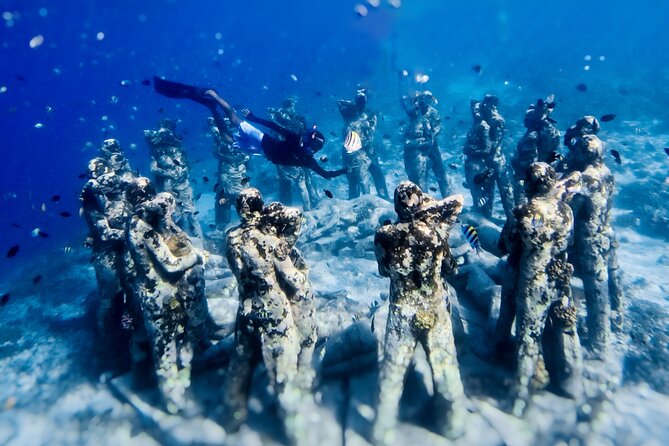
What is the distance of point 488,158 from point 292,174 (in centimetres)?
828

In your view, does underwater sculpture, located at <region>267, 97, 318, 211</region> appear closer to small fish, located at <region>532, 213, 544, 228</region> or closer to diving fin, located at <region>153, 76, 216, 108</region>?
diving fin, located at <region>153, 76, 216, 108</region>

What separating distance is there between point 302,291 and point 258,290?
0.74m

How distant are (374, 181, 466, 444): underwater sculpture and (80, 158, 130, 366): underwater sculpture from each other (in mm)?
5815

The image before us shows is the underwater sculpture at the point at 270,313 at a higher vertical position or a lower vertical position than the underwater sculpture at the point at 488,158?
lower

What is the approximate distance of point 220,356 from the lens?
6.04 meters

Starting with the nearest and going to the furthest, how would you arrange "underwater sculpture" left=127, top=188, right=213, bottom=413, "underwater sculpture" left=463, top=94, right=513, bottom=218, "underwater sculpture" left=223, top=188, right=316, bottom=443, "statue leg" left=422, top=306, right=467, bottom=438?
1. "statue leg" left=422, top=306, right=467, bottom=438
2. "underwater sculpture" left=223, top=188, right=316, bottom=443
3. "underwater sculpture" left=127, top=188, right=213, bottom=413
4. "underwater sculpture" left=463, top=94, right=513, bottom=218

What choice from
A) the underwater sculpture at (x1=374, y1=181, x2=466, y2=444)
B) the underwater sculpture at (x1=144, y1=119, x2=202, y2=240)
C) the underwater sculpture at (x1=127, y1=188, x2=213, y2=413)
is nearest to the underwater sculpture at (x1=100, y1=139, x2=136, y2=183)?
the underwater sculpture at (x1=144, y1=119, x2=202, y2=240)

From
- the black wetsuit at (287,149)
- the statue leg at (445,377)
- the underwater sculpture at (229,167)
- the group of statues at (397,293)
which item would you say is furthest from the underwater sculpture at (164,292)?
the underwater sculpture at (229,167)

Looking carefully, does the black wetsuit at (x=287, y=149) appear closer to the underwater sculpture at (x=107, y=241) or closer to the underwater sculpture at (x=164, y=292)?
the underwater sculpture at (x=164, y=292)

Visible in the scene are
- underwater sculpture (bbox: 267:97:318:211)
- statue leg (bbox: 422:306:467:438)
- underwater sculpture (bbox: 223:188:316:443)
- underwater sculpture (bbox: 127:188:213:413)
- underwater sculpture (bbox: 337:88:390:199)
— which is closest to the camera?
statue leg (bbox: 422:306:467:438)

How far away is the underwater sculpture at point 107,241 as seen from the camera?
25.0 ft

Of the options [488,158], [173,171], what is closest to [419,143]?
[488,158]

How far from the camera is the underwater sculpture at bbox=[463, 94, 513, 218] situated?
1283 centimetres

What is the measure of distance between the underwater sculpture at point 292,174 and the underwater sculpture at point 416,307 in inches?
468
